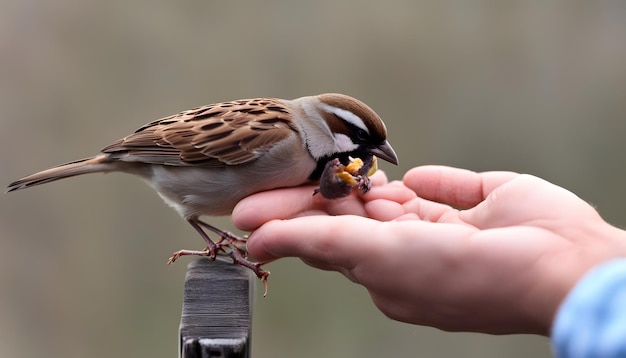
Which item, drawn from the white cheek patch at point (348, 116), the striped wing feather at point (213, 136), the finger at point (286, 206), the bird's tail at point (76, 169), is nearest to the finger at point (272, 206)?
the finger at point (286, 206)

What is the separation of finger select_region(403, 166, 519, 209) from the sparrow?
0.49ft

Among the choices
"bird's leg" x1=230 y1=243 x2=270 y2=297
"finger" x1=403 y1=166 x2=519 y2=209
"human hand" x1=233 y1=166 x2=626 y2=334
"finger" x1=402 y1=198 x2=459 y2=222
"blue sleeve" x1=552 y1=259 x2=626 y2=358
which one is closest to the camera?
"blue sleeve" x1=552 y1=259 x2=626 y2=358

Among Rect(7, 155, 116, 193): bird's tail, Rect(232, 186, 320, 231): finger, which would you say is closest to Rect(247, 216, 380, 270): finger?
Rect(232, 186, 320, 231): finger

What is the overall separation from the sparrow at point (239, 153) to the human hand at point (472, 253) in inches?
17.3

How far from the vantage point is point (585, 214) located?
6.33ft

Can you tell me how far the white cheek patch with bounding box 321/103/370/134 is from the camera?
2793 mm

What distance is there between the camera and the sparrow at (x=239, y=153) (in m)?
2.65

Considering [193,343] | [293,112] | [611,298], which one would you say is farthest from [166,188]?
[611,298]

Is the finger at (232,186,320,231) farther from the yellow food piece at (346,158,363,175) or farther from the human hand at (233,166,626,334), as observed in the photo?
the yellow food piece at (346,158,363,175)

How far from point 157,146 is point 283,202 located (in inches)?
29.7

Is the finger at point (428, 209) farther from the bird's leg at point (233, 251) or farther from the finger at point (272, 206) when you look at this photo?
the bird's leg at point (233, 251)

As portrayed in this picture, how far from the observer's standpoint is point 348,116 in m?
2.82

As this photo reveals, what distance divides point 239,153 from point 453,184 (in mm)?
864

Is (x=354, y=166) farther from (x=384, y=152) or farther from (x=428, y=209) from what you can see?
(x=428, y=209)
